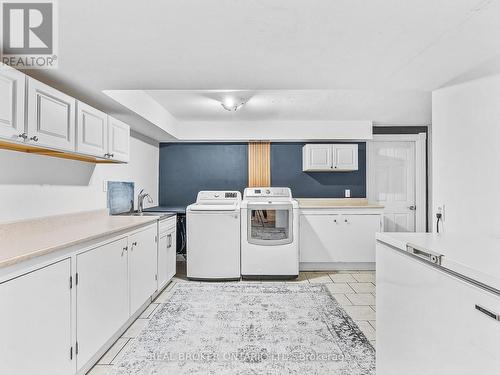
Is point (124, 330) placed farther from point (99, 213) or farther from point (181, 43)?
point (181, 43)

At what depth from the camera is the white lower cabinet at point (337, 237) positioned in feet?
14.3

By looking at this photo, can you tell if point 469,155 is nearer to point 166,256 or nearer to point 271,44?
point 271,44

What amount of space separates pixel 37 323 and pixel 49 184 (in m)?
1.33

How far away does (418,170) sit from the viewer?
4.97m

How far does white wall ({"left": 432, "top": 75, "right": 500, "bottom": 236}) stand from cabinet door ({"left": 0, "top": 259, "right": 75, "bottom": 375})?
2.37m

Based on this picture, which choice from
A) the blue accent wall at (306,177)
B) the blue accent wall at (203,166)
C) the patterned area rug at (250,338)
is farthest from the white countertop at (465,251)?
the blue accent wall at (203,166)

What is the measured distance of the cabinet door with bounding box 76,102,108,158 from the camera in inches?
91.7

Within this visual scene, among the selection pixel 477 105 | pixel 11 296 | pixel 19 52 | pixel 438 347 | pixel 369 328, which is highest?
pixel 19 52

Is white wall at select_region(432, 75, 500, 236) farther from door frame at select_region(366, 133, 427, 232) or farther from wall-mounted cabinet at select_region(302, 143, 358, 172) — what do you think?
door frame at select_region(366, 133, 427, 232)

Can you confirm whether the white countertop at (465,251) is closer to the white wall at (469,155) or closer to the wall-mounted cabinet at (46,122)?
the white wall at (469,155)

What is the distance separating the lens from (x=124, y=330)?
2.48 meters

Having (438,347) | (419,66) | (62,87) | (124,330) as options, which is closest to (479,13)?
(419,66)

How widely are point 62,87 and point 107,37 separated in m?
1.05

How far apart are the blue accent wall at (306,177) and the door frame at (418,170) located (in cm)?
9
